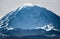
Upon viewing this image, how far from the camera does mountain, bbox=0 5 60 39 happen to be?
1.25 metres

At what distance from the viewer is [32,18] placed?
1.34 meters

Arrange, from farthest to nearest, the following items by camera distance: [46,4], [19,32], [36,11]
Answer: [46,4] → [36,11] → [19,32]

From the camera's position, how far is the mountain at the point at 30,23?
125 cm

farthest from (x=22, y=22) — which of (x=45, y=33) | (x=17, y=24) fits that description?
(x=45, y=33)

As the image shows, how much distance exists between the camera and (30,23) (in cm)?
132

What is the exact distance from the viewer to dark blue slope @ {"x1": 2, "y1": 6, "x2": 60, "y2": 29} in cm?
131

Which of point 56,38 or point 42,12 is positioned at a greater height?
point 42,12

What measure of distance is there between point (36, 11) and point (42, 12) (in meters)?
0.07

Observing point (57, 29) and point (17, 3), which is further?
point (17, 3)

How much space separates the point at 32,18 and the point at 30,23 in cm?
6

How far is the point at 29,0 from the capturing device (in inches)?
62.5

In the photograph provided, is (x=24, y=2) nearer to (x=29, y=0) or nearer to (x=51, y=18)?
(x=29, y=0)

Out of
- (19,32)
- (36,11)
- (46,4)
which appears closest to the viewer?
(19,32)

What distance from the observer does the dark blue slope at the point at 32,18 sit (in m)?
1.31
